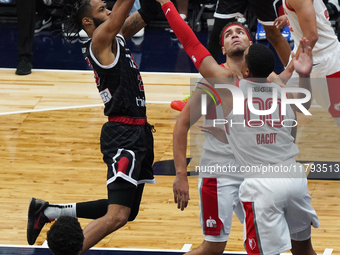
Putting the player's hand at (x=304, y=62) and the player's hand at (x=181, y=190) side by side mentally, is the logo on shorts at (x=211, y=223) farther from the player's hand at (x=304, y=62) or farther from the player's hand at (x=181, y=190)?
the player's hand at (x=304, y=62)

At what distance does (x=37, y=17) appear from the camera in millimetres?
10234

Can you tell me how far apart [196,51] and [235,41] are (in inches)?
14.0

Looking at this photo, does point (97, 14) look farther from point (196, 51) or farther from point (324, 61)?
point (324, 61)

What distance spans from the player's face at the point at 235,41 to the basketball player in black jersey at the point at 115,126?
0.68 metres

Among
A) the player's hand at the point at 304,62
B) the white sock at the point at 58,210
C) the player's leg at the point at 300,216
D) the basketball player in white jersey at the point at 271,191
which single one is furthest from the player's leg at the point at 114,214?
the player's hand at the point at 304,62

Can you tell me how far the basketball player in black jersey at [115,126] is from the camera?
398 centimetres

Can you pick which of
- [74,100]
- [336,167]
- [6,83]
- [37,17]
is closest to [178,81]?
[74,100]

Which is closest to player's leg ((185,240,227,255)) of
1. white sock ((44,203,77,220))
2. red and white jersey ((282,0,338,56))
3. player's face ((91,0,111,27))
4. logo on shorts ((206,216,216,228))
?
logo on shorts ((206,216,216,228))

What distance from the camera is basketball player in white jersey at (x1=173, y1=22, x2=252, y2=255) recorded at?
370 cm

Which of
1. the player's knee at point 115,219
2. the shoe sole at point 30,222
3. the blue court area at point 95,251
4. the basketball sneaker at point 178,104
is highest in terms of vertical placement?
the player's knee at point 115,219

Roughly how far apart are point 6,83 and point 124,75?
13.5ft

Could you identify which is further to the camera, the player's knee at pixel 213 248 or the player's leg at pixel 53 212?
the player's leg at pixel 53 212

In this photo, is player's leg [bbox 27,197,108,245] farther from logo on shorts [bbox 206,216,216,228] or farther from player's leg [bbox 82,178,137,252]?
logo on shorts [bbox 206,216,216,228]

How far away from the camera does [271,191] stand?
3.33 m
